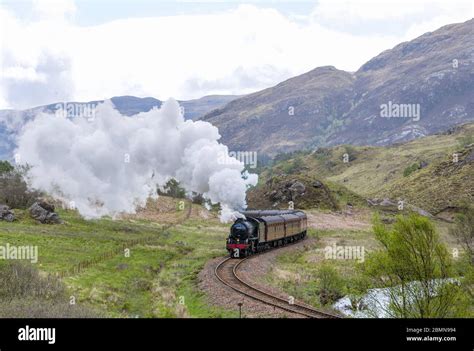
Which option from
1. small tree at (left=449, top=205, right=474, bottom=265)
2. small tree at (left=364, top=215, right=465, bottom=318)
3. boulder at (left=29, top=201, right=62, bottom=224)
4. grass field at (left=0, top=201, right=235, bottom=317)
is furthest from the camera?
boulder at (left=29, top=201, right=62, bottom=224)

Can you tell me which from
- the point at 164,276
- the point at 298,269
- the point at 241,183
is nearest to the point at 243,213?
the point at 241,183

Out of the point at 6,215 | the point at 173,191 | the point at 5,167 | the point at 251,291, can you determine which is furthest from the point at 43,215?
the point at 173,191

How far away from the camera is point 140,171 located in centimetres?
7538

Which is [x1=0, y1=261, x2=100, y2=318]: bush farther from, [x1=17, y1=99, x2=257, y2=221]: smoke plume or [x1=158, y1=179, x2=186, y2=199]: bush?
[x1=158, y1=179, x2=186, y2=199]: bush

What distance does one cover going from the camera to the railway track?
26.2 m

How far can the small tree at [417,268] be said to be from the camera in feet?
68.2

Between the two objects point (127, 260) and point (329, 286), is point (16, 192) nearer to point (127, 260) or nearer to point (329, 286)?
point (127, 260)

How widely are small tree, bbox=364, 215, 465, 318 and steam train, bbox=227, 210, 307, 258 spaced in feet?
86.4

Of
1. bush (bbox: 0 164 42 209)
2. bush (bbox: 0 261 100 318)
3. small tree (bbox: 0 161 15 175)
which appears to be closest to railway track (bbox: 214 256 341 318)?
bush (bbox: 0 261 100 318)

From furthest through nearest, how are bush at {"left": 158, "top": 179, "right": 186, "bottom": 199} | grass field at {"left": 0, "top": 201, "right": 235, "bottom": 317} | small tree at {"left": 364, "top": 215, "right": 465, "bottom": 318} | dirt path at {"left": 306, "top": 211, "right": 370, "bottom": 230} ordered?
bush at {"left": 158, "top": 179, "right": 186, "bottom": 199}
dirt path at {"left": 306, "top": 211, "right": 370, "bottom": 230}
grass field at {"left": 0, "top": 201, "right": 235, "bottom": 317}
small tree at {"left": 364, "top": 215, "right": 465, "bottom": 318}

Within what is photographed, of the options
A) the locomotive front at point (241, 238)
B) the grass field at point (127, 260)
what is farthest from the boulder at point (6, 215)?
the locomotive front at point (241, 238)

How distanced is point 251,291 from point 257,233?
17225mm

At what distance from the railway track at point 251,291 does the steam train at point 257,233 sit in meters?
1.91
